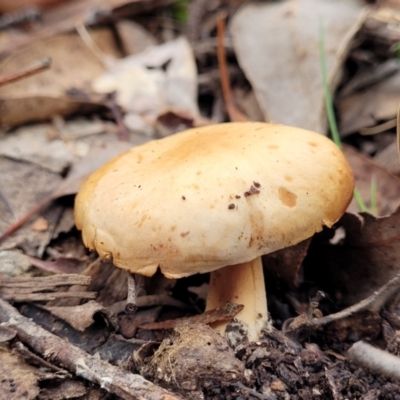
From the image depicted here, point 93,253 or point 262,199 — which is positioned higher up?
point 262,199

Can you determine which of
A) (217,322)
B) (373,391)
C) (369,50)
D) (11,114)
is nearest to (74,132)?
(11,114)

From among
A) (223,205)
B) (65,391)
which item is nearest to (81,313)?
(65,391)

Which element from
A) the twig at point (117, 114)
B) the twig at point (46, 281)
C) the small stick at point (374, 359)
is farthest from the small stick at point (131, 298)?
the twig at point (117, 114)

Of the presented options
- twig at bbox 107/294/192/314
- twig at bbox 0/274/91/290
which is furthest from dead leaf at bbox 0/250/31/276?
twig at bbox 107/294/192/314

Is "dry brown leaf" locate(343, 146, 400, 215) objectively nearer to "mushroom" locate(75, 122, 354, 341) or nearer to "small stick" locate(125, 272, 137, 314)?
"mushroom" locate(75, 122, 354, 341)

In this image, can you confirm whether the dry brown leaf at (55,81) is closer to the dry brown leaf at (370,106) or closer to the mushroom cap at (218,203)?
the mushroom cap at (218,203)

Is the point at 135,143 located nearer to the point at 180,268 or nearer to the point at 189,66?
the point at 189,66
